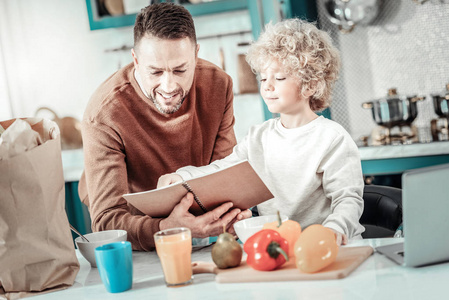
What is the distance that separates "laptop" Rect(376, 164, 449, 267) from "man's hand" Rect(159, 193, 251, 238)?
20.6 inches

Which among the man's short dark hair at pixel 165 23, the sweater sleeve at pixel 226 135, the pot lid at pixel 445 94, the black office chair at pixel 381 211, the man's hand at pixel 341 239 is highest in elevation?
the man's short dark hair at pixel 165 23

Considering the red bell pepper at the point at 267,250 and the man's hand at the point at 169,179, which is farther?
the man's hand at the point at 169,179

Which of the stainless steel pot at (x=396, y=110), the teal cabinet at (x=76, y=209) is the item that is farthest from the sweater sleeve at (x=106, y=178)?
the teal cabinet at (x=76, y=209)

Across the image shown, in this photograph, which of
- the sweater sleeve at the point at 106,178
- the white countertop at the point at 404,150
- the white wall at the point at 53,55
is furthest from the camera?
the white wall at the point at 53,55

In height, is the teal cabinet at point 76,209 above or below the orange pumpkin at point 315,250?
below

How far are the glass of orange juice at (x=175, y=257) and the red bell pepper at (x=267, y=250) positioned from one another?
4.9 inches

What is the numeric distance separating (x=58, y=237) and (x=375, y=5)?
2657 mm

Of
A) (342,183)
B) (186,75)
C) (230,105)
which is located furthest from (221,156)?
(342,183)

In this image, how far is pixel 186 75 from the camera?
186 cm

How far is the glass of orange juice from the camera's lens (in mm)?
1137

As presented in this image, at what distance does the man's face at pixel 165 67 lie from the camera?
1782mm

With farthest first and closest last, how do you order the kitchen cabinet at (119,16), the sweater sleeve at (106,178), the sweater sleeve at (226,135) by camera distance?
the kitchen cabinet at (119,16) < the sweater sleeve at (226,135) < the sweater sleeve at (106,178)

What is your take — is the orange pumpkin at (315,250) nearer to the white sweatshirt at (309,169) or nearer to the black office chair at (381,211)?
the white sweatshirt at (309,169)

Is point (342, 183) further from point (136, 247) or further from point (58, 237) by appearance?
point (58, 237)
